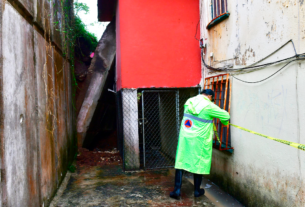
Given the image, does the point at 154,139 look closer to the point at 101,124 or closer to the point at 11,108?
the point at 101,124

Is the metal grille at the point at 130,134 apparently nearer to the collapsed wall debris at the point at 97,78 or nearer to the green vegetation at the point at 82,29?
the collapsed wall debris at the point at 97,78

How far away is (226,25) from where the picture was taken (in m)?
4.39

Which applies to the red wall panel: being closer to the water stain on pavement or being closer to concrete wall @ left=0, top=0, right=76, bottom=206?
concrete wall @ left=0, top=0, right=76, bottom=206

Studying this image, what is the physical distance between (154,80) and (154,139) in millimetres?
3515

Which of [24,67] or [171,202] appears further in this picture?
[171,202]

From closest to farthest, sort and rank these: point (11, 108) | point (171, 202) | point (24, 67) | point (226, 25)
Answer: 1. point (11, 108)
2. point (24, 67)
3. point (171, 202)
4. point (226, 25)

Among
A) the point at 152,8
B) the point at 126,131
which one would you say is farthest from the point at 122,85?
the point at 152,8

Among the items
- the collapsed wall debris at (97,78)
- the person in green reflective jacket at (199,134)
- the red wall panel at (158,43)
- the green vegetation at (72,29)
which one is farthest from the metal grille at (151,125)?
the person in green reflective jacket at (199,134)

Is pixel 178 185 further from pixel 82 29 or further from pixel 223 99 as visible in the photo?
pixel 82 29

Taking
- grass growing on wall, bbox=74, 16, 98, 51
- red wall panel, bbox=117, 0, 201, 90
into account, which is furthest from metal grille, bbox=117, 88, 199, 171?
grass growing on wall, bbox=74, 16, 98, 51

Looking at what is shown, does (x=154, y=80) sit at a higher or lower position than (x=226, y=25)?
lower

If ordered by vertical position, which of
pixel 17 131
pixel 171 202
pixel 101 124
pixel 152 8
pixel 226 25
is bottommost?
pixel 171 202

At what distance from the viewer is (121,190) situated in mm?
4535

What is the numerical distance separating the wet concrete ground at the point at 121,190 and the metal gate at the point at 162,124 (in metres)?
0.74
